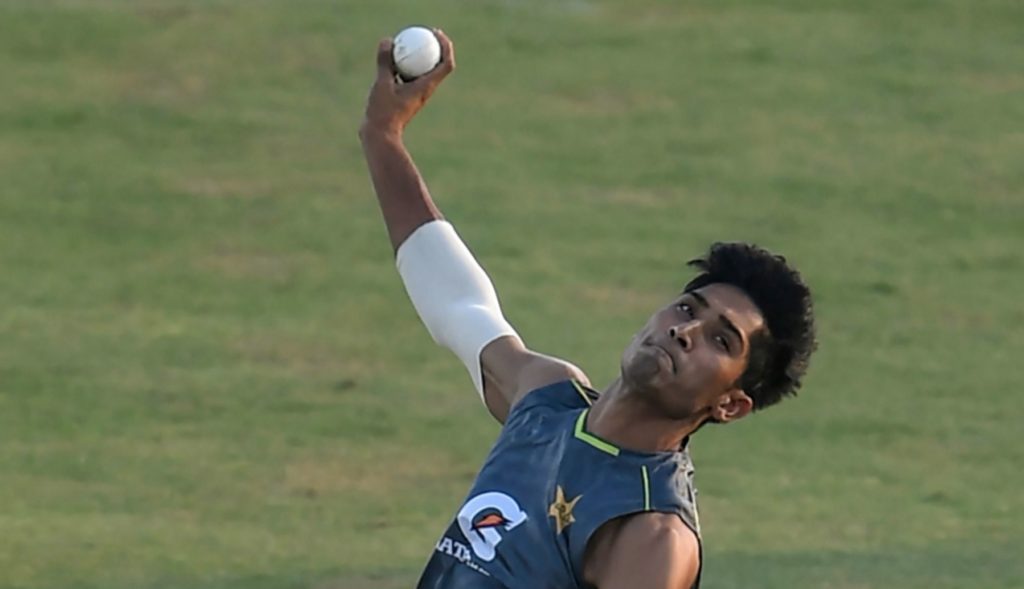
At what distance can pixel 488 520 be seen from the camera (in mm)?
4371

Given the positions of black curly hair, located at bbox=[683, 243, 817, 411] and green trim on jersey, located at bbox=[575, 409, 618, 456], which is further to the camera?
black curly hair, located at bbox=[683, 243, 817, 411]

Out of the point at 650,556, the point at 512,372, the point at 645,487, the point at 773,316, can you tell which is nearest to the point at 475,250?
the point at 512,372

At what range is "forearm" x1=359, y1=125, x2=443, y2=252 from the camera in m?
5.10

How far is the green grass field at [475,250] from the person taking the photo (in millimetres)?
9172

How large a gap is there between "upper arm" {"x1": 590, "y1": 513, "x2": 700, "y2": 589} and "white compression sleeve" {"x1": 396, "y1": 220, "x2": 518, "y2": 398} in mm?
936

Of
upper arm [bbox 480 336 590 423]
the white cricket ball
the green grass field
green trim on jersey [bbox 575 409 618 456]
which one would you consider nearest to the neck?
green trim on jersey [bbox 575 409 618 456]

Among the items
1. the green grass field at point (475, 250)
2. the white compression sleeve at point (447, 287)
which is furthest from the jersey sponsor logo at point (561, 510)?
the green grass field at point (475, 250)

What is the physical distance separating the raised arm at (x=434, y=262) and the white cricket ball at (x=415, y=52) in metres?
0.02

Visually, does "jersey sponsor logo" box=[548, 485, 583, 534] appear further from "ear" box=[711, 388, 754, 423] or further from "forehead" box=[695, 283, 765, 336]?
"forehead" box=[695, 283, 765, 336]

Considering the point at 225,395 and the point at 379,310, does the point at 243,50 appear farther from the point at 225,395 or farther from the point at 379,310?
the point at 225,395

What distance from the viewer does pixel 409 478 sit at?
9.83 metres

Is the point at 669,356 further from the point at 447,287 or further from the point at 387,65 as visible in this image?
the point at 387,65

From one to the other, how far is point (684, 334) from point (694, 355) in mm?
48

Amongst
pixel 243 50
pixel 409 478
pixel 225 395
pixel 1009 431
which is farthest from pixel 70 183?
pixel 1009 431
